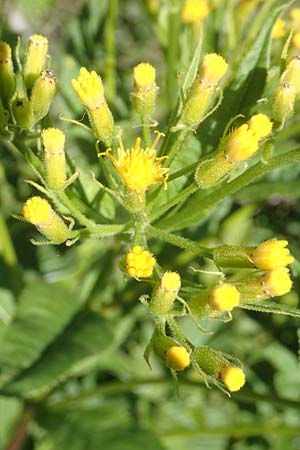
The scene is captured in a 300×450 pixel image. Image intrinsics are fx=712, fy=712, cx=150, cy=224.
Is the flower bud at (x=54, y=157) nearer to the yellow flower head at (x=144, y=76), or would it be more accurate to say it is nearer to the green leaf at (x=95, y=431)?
the yellow flower head at (x=144, y=76)

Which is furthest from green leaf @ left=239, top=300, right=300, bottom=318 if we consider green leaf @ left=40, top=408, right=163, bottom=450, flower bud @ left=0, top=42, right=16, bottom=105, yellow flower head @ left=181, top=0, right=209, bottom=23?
yellow flower head @ left=181, top=0, right=209, bottom=23

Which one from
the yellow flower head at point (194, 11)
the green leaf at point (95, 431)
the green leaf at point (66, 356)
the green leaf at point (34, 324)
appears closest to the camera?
the green leaf at point (66, 356)

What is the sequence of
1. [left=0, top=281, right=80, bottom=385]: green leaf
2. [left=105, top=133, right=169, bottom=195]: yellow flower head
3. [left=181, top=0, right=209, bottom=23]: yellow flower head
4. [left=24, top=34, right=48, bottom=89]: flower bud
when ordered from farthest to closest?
[left=181, top=0, right=209, bottom=23]: yellow flower head → [left=0, top=281, right=80, bottom=385]: green leaf → [left=24, top=34, right=48, bottom=89]: flower bud → [left=105, top=133, right=169, bottom=195]: yellow flower head

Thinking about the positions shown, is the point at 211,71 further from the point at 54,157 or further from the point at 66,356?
the point at 66,356

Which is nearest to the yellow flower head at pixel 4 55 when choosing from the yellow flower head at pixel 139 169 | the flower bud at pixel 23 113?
the flower bud at pixel 23 113

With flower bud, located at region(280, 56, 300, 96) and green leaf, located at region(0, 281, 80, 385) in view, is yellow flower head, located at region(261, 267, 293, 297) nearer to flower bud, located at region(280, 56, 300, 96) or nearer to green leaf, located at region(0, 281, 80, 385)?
flower bud, located at region(280, 56, 300, 96)

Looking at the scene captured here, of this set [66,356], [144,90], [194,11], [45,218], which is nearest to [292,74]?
[144,90]
